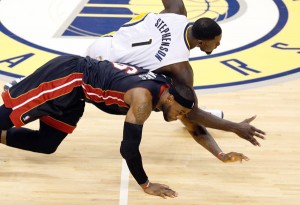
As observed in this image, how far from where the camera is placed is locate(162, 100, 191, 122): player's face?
5453 millimetres

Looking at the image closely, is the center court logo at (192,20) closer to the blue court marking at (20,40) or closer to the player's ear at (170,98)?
the blue court marking at (20,40)

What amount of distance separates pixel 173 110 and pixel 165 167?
40.9 inches

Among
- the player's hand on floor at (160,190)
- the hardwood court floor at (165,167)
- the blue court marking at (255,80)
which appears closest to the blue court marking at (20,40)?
the hardwood court floor at (165,167)

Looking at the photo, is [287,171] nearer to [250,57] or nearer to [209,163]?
[209,163]

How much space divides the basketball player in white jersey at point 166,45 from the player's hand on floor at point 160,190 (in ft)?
2.03

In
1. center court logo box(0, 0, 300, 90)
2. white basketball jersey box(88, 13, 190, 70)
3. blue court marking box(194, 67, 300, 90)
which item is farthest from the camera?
center court logo box(0, 0, 300, 90)

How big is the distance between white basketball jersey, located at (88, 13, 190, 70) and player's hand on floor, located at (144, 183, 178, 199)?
1024 millimetres

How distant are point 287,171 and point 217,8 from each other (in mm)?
4485


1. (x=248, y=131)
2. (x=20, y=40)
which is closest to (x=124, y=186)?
(x=248, y=131)

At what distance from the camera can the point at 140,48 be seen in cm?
629

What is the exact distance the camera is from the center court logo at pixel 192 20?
27.8ft

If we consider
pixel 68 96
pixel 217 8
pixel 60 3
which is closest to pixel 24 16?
pixel 60 3

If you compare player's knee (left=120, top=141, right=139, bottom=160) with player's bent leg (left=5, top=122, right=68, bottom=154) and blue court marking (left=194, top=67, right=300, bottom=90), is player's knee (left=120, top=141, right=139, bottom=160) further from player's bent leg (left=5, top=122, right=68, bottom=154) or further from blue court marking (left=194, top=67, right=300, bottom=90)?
blue court marking (left=194, top=67, right=300, bottom=90)

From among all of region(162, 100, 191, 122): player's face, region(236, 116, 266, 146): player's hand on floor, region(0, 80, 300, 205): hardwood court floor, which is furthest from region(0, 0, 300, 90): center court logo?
region(162, 100, 191, 122): player's face
